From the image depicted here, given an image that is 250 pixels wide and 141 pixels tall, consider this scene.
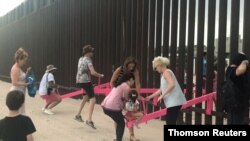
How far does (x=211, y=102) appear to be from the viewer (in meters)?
8.77

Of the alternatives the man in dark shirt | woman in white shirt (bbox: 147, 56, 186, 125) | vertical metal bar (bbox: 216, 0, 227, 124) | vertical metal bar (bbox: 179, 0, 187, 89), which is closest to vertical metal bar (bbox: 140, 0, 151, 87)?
vertical metal bar (bbox: 179, 0, 187, 89)

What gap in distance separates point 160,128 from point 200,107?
101 centimetres

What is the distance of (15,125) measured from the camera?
15.3ft

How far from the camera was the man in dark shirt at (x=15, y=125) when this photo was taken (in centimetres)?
463

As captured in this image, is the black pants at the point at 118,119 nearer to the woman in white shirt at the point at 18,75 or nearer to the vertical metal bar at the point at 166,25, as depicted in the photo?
the woman in white shirt at the point at 18,75

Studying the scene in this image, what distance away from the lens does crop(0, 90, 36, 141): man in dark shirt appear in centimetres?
463

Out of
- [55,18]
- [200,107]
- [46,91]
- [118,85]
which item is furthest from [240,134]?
[55,18]

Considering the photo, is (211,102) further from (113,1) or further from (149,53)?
(113,1)

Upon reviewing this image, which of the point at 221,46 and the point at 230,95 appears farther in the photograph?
the point at 221,46

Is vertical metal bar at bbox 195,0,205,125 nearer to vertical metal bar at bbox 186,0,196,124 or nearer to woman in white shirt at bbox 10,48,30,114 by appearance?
vertical metal bar at bbox 186,0,196,124

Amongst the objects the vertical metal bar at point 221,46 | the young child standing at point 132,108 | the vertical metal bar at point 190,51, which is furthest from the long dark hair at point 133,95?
the vertical metal bar at point 190,51

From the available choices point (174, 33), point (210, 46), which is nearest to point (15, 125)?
point (210, 46)

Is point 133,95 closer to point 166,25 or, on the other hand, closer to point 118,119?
point 118,119

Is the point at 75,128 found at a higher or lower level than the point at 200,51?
lower
